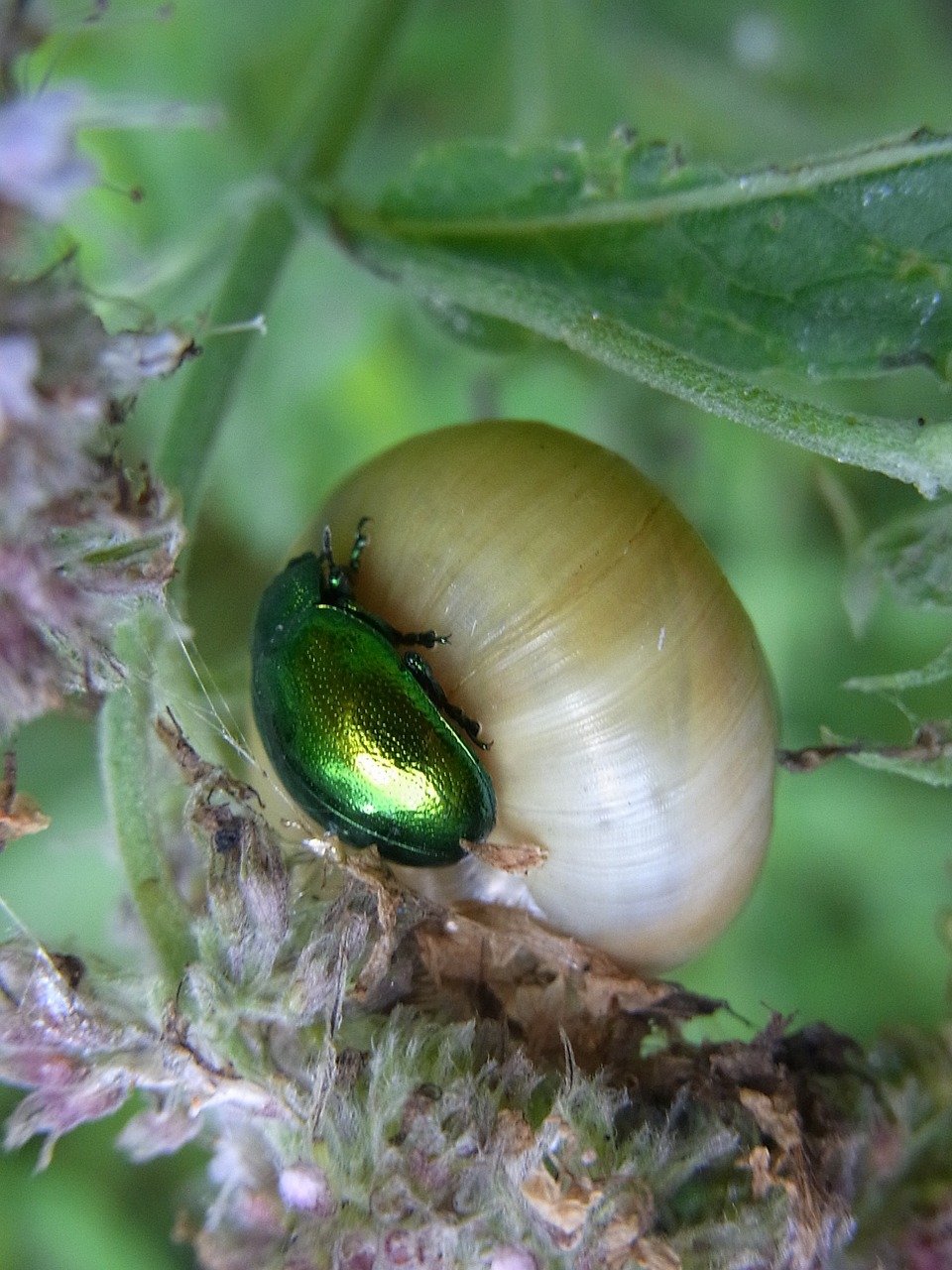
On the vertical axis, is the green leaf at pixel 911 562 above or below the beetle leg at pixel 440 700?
above

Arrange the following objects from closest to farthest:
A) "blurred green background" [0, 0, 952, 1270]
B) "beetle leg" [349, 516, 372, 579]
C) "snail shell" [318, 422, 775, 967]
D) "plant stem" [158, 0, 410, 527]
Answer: "snail shell" [318, 422, 775, 967], "beetle leg" [349, 516, 372, 579], "plant stem" [158, 0, 410, 527], "blurred green background" [0, 0, 952, 1270]

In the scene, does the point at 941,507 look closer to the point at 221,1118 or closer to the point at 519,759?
the point at 519,759

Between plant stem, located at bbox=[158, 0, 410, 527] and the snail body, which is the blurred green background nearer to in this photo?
plant stem, located at bbox=[158, 0, 410, 527]

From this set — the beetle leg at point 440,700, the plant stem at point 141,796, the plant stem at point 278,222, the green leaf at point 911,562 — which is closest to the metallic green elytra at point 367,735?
the beetle leg at point 440,700

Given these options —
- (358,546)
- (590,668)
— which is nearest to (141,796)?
(358,546)

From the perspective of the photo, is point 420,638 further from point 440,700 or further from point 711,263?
point 711,263

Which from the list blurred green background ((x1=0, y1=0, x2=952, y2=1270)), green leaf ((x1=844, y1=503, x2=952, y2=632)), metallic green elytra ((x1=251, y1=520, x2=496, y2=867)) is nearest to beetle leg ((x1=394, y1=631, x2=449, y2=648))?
metallic green elytra ((x1=251, y1=520, x2=496, y2=867))

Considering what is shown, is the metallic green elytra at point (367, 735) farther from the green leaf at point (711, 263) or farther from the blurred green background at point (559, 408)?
the blurred green background at point (559, 408)
